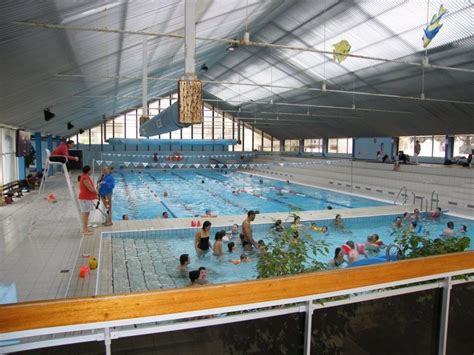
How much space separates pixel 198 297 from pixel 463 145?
22.4 meters

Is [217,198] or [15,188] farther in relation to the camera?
[217,198]

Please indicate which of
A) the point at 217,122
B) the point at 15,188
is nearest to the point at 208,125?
the point at 217,122

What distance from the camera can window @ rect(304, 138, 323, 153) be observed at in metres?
33.1

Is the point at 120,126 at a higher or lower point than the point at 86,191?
higher

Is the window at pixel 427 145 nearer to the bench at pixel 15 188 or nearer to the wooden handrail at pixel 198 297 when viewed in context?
the bench at pixel 15 188

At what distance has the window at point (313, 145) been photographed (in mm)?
33125

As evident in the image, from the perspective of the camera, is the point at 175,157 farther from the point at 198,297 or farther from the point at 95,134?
the point at 198,297

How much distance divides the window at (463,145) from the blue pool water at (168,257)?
10651 mm

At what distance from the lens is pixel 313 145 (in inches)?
1351

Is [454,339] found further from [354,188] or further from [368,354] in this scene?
[354,188]

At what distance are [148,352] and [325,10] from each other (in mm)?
13570

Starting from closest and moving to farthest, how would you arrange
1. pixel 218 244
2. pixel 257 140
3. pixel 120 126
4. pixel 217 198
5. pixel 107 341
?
pixel 107 341 → pixel 218 244 → pixel 217 198 → pixel 120 126 → pixel 257 140

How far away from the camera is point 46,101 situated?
35.3 feet

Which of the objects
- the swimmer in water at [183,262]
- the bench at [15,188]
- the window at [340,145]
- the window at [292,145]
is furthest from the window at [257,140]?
the swimmer in water at [183,262]
